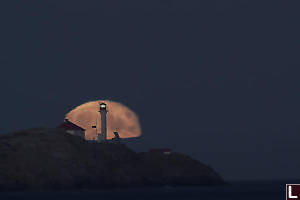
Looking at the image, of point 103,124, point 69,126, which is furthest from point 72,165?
point 69,126

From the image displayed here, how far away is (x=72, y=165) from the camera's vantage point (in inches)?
6560

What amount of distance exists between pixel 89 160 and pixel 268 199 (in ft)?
194

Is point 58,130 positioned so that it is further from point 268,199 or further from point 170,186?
point 268,199

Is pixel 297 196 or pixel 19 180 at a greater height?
pixel 19 180

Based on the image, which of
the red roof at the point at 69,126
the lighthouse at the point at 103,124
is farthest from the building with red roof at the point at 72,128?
the lighthouse at the point at 103,124

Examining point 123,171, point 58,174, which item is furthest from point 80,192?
point 123,171

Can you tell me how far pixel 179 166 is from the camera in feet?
655

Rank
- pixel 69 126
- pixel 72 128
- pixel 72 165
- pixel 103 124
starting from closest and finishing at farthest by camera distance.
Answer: pixel 72 165 < pixel 103 124 < pixel 72 128 < pixel 69 126

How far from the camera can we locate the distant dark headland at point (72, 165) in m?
159

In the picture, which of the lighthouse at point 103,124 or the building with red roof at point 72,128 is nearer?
the lighthouse at point 103,124

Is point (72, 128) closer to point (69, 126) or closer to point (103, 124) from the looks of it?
point (69, 126)

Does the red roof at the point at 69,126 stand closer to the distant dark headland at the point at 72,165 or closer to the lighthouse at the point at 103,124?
the lighthouse at the point at 103,124

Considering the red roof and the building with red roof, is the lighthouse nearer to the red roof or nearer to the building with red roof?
the building with red roof

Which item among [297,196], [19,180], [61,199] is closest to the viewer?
[297,196]
